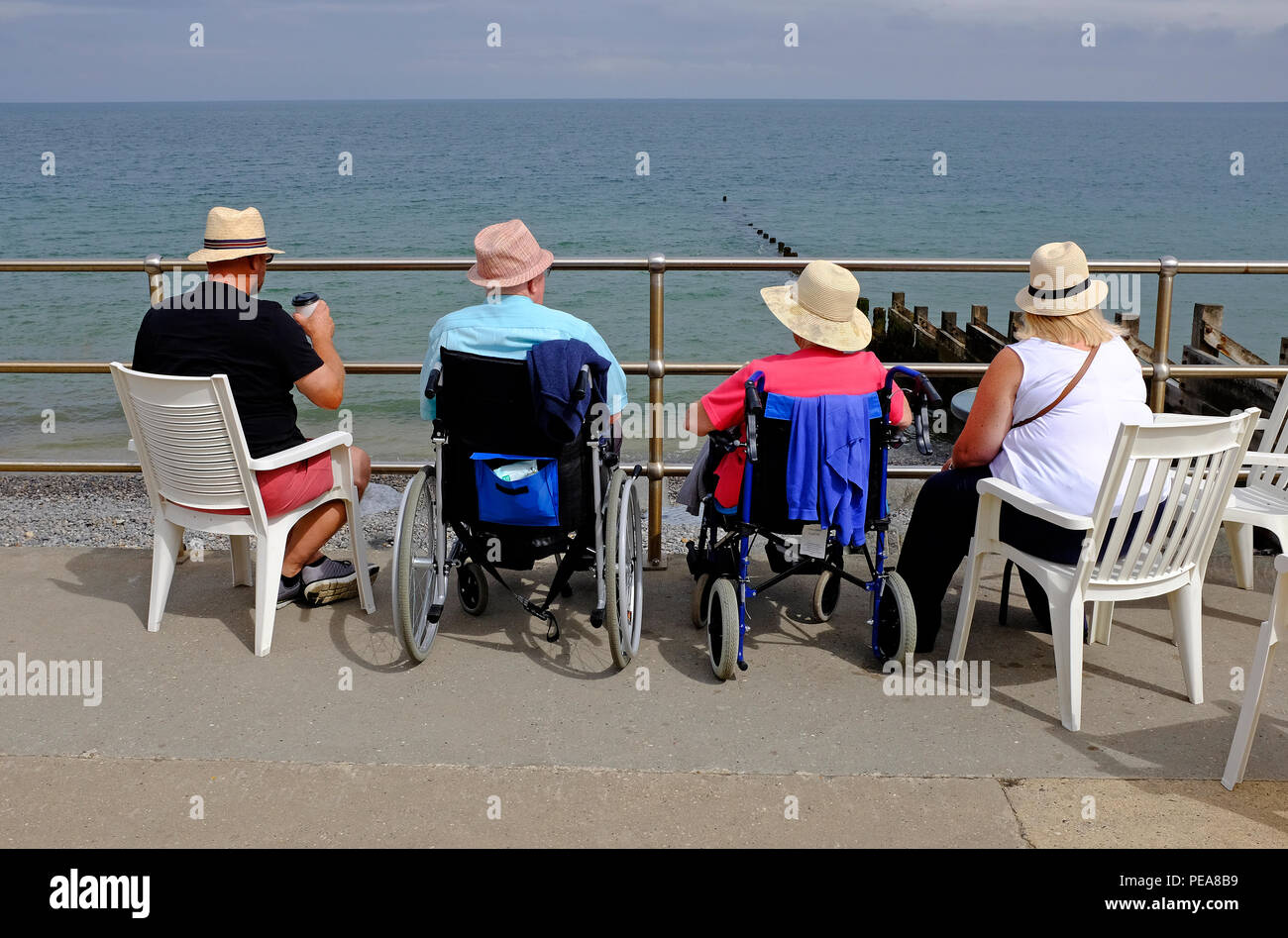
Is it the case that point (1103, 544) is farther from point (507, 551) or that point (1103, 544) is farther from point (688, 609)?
point (507, 551)

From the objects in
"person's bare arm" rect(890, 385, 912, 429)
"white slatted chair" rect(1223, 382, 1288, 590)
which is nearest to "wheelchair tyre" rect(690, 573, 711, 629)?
"person's bare arm" rect(890, 385, 912, 429)

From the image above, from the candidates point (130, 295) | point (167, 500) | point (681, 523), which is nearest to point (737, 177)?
point (130, 295)

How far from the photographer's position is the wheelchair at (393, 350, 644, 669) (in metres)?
3.64

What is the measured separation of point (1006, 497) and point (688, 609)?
1319 millimetres

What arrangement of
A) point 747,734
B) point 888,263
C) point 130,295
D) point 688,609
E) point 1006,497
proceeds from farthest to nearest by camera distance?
point 130,295
point 888,263
point 688,609
point 1006,497
point 747,734

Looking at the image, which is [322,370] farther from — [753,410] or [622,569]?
[753,410]

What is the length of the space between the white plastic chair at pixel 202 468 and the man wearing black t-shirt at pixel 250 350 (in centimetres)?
8

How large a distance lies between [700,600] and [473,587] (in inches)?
32.5

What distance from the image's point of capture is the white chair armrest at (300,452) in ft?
12.6

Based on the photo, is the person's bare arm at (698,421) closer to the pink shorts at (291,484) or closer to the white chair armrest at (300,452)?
the white chair armrest at (300,452)

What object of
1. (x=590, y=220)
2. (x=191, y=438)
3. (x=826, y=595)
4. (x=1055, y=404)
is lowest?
(x=826, y=595)

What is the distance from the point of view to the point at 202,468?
387cm

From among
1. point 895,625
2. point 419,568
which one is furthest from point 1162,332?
point 419,568

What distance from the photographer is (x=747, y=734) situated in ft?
11.2
